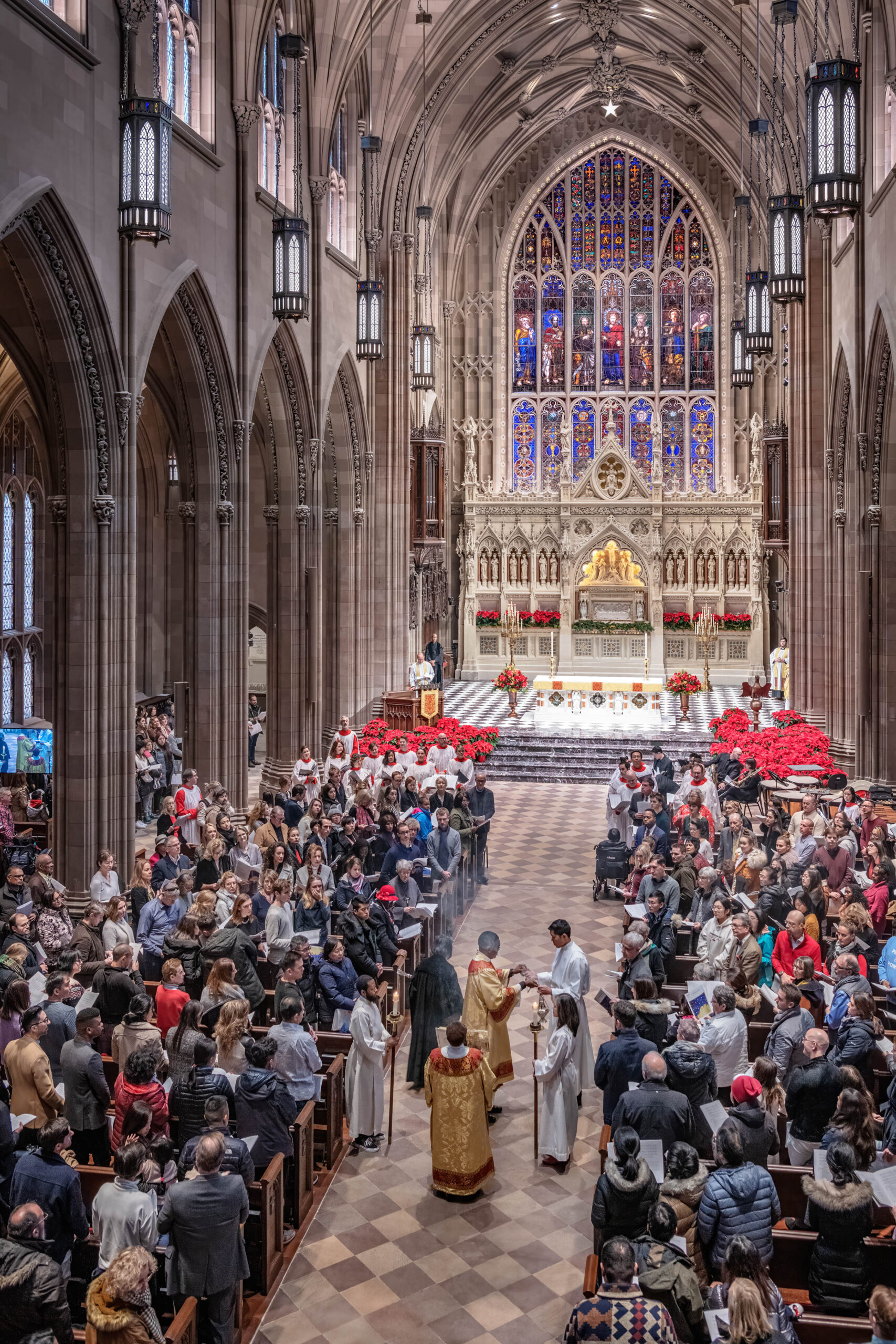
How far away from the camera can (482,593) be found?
38594 mm

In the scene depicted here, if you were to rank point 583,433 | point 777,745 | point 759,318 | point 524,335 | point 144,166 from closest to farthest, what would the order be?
1. point 144,166
2. point 777,745
3. point 759,318
4. point 583,433
5. point 524,335

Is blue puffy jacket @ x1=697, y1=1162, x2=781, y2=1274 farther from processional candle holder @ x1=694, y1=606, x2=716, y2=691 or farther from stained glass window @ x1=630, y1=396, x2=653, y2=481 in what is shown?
stained glass window @ x1=630, y1=396, x2=653, y2=481

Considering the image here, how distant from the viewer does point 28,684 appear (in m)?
25.4

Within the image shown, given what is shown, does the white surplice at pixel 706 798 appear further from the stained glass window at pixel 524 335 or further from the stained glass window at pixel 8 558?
the stained glass window at pixel 524 335

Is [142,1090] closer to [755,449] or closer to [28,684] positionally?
[28,684]

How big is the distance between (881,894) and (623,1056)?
4271 mm

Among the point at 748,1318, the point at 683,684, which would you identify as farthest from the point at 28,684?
the point at 748,1318

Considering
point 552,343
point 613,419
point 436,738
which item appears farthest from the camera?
point 552,343

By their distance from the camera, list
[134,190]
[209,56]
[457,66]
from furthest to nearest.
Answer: [457,66]
[209,56]
[134,190]

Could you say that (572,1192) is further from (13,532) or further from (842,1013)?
(13,532)

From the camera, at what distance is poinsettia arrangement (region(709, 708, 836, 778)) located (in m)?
17.9

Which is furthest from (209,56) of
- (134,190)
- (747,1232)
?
(747,1232)

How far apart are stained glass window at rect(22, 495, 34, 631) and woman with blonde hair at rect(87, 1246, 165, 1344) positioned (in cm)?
2138

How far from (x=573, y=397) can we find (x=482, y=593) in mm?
7328
